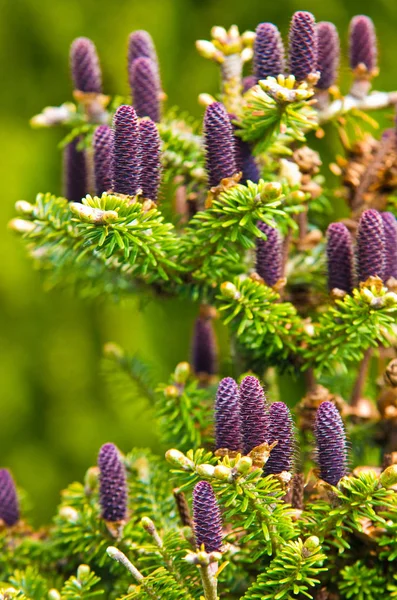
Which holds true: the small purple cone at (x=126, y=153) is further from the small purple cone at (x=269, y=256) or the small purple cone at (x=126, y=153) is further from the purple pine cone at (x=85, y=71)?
the purple pine cone at (x=85, y=71)

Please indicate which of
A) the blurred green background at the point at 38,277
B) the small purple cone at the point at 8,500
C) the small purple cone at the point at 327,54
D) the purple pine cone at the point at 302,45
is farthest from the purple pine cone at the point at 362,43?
the blurred green background at the point at 38,277

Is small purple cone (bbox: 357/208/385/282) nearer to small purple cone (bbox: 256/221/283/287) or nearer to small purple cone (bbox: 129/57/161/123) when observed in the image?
small purple cone (bbox: 256/221/283/287)

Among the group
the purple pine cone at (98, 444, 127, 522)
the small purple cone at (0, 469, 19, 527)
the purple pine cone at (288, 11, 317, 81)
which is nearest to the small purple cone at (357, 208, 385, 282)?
the purple pine cone at (288, 11, 317, 81)

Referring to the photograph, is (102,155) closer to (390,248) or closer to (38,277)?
(390,248)

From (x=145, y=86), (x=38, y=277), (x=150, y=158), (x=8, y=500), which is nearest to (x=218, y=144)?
(x=150, y=158)

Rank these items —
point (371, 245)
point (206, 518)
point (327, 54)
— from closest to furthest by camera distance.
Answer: point (206, 518) → point (371, 245) → point (327, 54)

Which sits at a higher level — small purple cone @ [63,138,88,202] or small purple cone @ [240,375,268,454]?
small purple cone @ [63,138,88,202]
